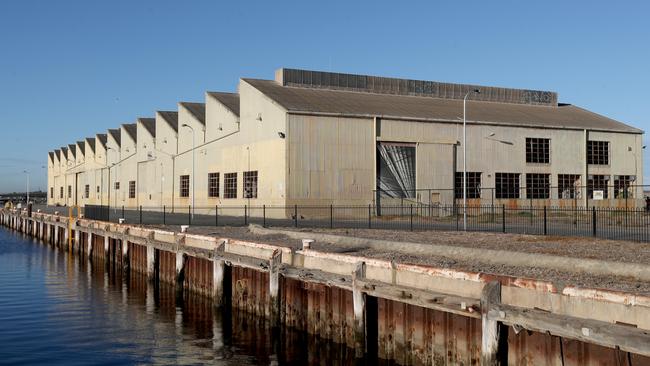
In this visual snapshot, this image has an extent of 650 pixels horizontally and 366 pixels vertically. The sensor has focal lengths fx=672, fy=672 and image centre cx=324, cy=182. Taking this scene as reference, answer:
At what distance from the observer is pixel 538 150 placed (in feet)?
227

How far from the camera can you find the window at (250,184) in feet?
205

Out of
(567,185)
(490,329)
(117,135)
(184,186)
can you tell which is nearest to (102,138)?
(117,135)

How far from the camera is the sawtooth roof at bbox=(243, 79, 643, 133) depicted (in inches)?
2426

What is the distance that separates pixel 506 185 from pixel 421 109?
450 inches

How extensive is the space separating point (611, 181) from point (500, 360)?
219ft

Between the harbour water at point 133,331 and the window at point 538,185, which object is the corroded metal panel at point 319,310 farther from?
the window at point 538,185

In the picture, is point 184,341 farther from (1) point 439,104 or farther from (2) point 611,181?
(2) point 611,181

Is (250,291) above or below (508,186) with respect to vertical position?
below

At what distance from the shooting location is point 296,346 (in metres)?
18.5

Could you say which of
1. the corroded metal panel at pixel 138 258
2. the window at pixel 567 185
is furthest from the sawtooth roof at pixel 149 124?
the corroded metal panel at pixel 138 258

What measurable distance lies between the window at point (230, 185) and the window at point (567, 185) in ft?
108

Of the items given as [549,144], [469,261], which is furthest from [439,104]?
[469,261]

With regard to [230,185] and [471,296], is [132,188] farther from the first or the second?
[471,296]

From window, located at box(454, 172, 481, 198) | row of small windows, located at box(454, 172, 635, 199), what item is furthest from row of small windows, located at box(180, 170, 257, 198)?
window, located at box(454, 172, 481, 198)
